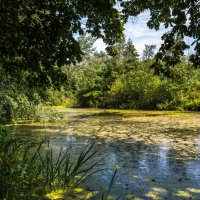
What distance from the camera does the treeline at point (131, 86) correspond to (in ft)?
86.5

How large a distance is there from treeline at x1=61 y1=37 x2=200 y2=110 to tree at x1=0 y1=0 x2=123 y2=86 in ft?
45.9

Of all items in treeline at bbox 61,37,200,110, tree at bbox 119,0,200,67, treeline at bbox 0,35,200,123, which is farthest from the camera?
treeline at bbox 61,37,200,110

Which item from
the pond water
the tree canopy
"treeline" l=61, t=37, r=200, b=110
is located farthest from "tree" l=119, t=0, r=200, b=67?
"treeline" l=61, t=37, r=200, b=110

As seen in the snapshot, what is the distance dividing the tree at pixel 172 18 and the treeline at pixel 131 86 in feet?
46.1

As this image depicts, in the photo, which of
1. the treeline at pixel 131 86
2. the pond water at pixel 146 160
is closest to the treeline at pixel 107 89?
the treeline at pixel 131 86

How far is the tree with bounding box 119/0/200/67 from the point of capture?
12.3ft

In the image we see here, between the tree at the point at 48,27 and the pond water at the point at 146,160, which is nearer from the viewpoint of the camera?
the tree at the point at 48,27

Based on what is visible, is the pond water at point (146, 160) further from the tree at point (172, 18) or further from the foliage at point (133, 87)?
the foliage at point (133, 87)

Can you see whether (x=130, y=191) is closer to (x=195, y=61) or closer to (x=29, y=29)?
(x=195, y=61)

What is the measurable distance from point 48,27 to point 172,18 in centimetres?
168

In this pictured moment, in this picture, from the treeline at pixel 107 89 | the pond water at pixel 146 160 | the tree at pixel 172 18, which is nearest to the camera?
the tree at pixel 172 18

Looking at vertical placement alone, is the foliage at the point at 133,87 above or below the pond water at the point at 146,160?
above

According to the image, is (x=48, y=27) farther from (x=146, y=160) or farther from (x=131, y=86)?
(x=131, y=86)

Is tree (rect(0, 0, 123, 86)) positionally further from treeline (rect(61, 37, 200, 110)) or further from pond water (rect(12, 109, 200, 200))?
treeline (rect(61, 37, 200, 110))
